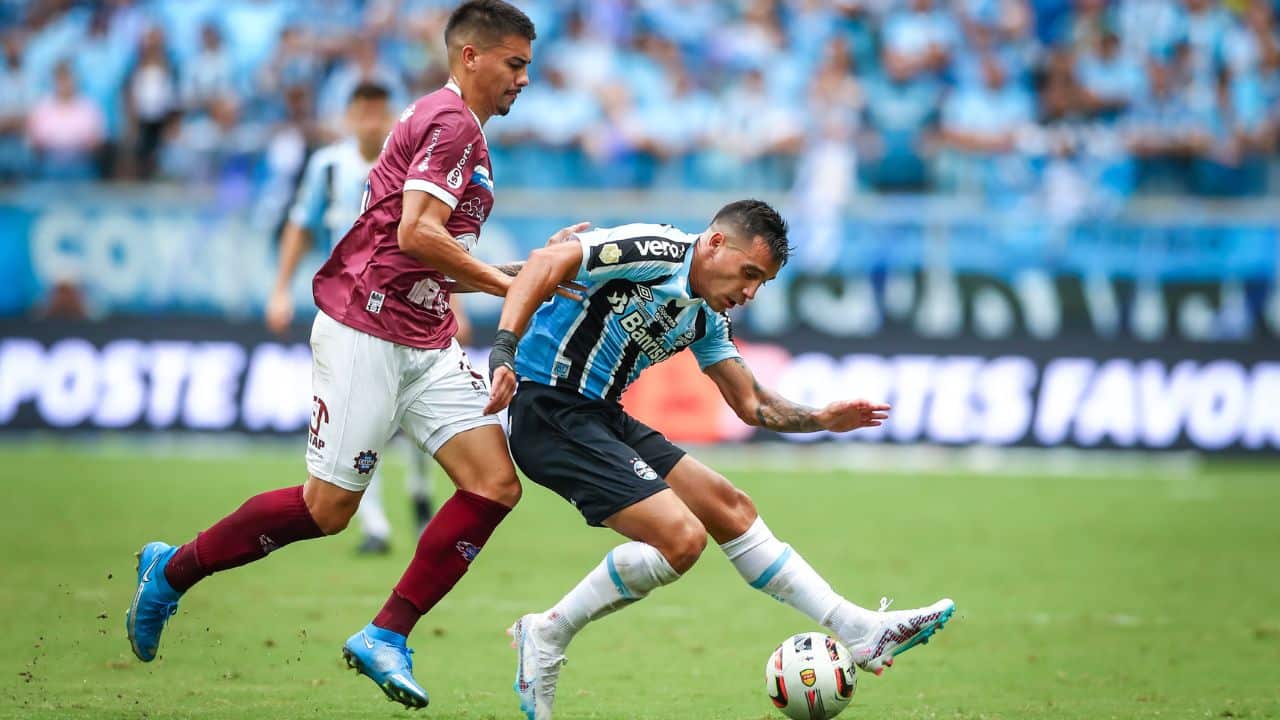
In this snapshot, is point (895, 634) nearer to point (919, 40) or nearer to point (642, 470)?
point (642, 470)

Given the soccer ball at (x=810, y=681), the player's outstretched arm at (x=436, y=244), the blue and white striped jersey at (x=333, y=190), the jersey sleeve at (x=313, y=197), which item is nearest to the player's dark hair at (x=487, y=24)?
the player's outstretched arm at (x=436, y=244)

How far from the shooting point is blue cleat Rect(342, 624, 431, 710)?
5.86 metres

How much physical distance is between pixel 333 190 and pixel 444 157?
175 inches

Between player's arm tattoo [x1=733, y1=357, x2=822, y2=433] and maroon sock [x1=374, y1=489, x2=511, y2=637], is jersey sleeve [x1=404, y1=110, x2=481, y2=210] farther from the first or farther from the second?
player's arm tattoo [x1=733, y1=357, x2=822, y2=433]

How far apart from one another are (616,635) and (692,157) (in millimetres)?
Result: 9888

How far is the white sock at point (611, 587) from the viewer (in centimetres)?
604

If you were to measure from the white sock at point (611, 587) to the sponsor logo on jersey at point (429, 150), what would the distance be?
1.65 meters

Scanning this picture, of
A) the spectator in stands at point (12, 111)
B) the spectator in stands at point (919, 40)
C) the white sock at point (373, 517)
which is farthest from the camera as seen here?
the spectator in stands at point (919, 40)

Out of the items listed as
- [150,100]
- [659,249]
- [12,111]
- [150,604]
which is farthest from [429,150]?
[12,111]

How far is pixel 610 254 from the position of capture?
6.02 meters

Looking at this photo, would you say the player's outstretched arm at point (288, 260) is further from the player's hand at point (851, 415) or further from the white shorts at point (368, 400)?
the player's hand at point (851, 415)

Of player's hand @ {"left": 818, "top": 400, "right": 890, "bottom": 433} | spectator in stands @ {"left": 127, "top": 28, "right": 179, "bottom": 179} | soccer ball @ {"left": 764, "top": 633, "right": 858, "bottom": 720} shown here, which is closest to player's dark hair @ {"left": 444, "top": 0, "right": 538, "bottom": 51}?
player's hand @ {"left": 818, "top": 400, "right": 890, "bottom": 433}

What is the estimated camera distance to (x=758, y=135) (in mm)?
17750

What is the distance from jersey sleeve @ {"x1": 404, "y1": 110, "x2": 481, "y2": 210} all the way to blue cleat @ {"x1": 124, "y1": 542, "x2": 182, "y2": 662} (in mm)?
1880
